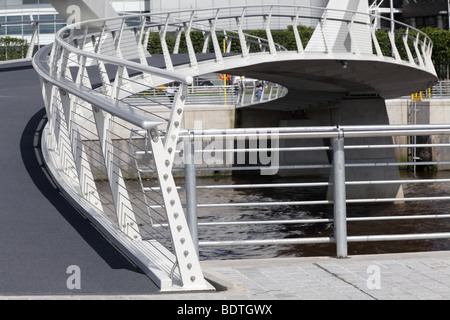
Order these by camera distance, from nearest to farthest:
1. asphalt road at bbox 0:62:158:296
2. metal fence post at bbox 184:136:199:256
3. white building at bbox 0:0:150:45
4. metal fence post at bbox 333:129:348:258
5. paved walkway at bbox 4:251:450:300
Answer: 1. paved walkway at bbox 4:251:450:300
2. asphalt road at bbox 0:62:158:296
3. metal fence post at bbox 184:136:199:256
4. metal fence post at bbox 333:129:348:258
5. white building at bbox 0:0:150:45

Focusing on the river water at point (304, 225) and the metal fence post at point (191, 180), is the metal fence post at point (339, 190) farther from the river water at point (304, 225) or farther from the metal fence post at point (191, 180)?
the river water at point (304, 225)

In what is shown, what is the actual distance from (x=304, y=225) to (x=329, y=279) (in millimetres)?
16285

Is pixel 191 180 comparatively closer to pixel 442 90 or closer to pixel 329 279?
pixel 329 279

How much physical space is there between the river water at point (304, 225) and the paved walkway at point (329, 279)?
10143mm

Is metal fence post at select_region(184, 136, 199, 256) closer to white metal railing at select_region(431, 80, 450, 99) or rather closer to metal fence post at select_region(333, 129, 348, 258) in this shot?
metal fence post at select_region(333, 129, 348, 258)

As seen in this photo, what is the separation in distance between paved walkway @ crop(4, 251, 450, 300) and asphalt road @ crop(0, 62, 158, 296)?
371 millimetres

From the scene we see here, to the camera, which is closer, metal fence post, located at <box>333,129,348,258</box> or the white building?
metal fence post, located at <box>333,129,348,258</box>

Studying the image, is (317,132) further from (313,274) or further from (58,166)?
(58,166)

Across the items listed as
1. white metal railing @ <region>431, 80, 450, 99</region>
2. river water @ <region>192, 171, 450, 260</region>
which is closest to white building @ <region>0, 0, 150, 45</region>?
white metal railing @ <region>431, 80, 450, 99</region>

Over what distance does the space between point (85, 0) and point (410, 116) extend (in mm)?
21518

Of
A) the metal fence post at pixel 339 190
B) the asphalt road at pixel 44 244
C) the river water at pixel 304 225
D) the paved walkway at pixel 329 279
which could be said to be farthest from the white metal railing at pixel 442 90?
the paved walkway at pixel 329 279

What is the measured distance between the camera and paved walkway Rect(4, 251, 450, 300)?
5230 millimetres

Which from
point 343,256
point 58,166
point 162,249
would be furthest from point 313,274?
point 58,166

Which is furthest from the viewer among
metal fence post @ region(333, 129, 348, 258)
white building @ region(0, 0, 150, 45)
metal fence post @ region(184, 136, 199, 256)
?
white building @ region(0, 0, 150, 45)
